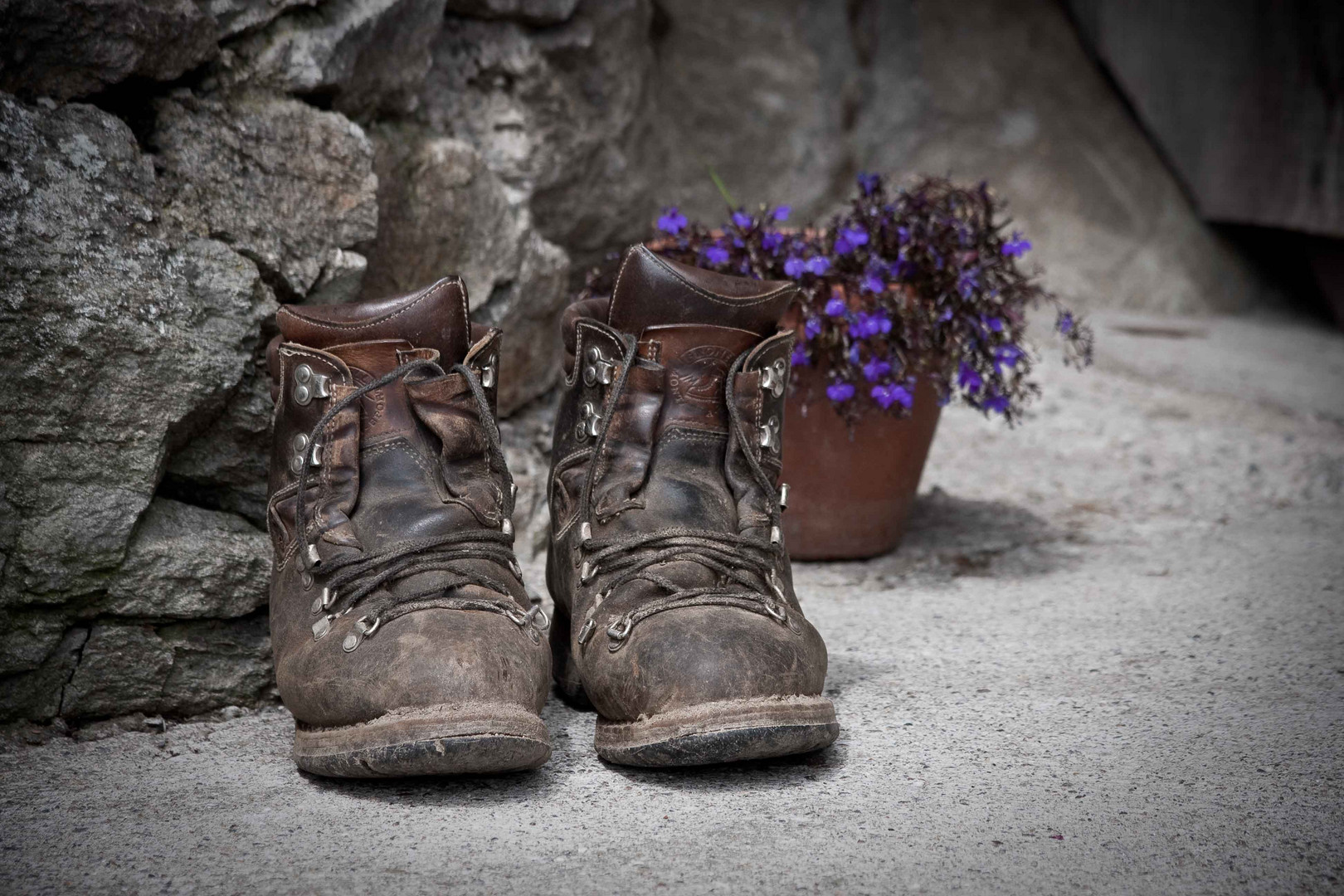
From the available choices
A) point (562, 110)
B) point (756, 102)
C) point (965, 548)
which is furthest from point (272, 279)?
point (756, 102)

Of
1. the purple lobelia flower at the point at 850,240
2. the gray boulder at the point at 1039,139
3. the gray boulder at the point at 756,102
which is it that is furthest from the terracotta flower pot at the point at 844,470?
the gray boulder at the point at 1039,139

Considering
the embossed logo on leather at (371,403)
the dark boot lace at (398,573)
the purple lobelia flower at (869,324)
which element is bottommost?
the dark boot lace at (398,573)

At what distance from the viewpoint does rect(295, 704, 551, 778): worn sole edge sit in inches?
53.3

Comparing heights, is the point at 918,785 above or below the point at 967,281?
below

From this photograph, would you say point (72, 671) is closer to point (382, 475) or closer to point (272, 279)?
point (382, 475)

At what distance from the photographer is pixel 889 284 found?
2352mm

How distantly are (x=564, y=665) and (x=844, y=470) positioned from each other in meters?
0.88

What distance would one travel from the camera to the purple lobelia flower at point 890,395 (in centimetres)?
227

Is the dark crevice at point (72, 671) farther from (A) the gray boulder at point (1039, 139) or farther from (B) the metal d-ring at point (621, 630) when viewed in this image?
(A) the gray boulder at point (1039, 139)

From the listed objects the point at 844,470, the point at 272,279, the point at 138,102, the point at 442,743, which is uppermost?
the point at 138,102

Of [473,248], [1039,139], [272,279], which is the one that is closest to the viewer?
[272,279]

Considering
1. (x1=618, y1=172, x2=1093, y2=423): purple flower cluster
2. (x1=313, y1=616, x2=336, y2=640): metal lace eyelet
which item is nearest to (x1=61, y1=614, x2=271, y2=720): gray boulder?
(x1=313, y1=616, x2=336, y2=640): metal lace eyelet

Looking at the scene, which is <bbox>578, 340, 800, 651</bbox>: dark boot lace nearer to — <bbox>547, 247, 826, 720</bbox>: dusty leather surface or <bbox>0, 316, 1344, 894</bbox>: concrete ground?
<bbox>547, 247, 826, 720</bbox>: dusty leather surface

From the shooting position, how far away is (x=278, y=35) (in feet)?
6.46
